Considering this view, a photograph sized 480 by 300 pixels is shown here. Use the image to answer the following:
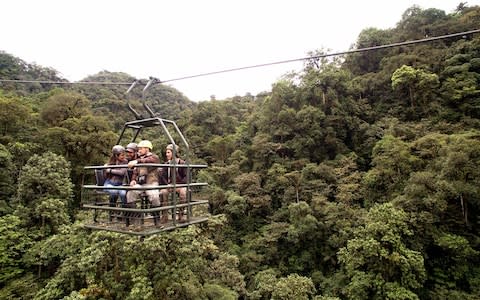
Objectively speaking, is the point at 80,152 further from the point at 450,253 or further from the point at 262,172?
the point at 450,253

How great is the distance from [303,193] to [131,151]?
13089 mm

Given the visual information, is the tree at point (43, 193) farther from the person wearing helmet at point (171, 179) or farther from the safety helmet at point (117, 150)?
the person wearing helmet at point (171, 179)

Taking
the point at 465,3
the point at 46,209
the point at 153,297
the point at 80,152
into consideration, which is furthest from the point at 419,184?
the point at 465,3

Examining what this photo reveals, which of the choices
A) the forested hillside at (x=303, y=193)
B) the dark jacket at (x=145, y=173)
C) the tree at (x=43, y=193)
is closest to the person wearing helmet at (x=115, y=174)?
the dark jacket at (x=145, y=173)

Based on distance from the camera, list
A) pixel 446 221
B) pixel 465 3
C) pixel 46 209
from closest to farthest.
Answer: pixel 46 209 → pixel 446 221 → pixel 465 3

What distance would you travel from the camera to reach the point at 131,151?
9.14 ft

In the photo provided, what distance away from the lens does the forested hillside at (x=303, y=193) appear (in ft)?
27.9

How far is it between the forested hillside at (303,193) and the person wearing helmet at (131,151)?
532 centimetres

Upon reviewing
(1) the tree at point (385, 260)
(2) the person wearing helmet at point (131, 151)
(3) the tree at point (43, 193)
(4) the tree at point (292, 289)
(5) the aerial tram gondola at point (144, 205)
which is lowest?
(4) the tree at point (292, 289)

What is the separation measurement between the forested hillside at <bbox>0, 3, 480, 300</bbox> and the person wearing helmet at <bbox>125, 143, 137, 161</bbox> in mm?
5319

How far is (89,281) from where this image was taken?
7.43 metres

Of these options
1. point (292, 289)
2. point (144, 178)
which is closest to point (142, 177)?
point (144, 178)

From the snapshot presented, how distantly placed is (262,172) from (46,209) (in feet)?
37.0

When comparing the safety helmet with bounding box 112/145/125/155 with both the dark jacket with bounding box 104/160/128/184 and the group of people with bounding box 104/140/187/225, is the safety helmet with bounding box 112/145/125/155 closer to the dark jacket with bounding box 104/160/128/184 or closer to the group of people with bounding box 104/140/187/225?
the group of people with bounding box 104/140/187/225
